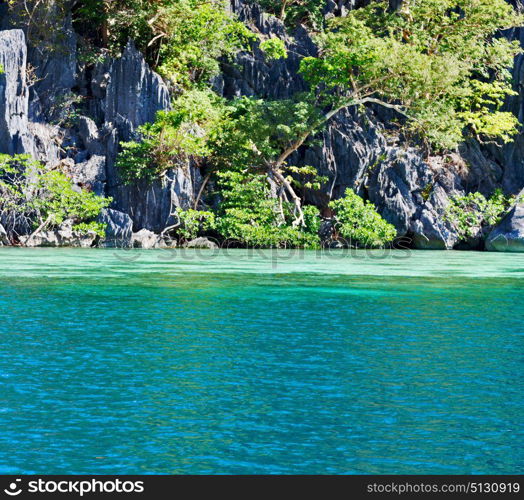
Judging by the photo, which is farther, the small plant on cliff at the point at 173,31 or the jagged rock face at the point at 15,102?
the small plant on cliff at the point at 173,31

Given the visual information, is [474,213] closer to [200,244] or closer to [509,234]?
[509,234]

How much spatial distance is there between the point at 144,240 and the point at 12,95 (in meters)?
6.51

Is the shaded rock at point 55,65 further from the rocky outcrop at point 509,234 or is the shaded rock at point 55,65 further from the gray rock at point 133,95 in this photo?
the rocky outcrop at point 509,234

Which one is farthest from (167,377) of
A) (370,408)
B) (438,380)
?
(438,380)

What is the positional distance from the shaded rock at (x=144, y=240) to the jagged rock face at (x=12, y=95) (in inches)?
183

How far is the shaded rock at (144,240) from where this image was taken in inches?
1057

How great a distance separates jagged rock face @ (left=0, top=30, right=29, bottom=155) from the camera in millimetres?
26737

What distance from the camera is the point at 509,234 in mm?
29062

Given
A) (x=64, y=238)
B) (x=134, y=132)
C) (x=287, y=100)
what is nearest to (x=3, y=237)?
(x=64, y=238)

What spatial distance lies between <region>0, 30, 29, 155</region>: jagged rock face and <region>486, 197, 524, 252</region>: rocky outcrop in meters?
16.7

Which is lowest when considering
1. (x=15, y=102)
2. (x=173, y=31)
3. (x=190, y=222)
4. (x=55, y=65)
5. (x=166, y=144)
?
(x=190, y=222)

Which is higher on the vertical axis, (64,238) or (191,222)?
(191,222)

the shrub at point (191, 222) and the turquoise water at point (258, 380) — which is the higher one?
the shrub at point (191, 222)
